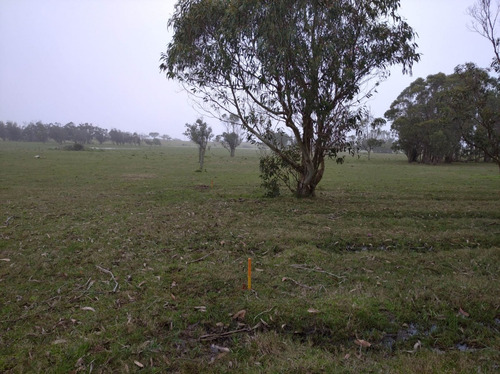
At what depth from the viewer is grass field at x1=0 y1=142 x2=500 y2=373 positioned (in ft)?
13.0

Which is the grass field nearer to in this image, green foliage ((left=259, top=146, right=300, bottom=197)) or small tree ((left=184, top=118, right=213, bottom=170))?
green foliage ((left=259, top=146, right=300, bottom=197))

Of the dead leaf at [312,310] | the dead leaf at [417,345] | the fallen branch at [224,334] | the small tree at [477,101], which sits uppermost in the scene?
the small tree at [477,101]

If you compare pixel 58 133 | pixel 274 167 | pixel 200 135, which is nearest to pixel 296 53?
pixel 274 167

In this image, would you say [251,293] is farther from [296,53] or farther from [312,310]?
[296,53]

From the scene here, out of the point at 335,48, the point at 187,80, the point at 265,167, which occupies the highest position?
the point at 335,48

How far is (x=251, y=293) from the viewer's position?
17.8 ft

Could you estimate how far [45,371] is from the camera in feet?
12.3

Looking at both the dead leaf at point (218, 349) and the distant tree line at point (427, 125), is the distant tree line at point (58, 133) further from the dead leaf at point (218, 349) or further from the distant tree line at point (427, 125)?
the dead leaf at point (218, 349)

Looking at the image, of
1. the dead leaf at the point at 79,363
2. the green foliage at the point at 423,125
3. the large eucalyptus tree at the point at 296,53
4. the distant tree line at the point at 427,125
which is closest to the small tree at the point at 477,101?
the large eucalyptus tree at the point at 296,53

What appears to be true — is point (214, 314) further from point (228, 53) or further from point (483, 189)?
point (483, 189)

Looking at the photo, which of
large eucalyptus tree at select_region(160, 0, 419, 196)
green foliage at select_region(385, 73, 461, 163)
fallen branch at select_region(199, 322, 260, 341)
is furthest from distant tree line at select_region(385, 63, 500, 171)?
fallen branch at select_region(199, 322, 260, 341)

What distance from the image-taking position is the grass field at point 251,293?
13.0 ft

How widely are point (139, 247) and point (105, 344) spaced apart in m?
3.79

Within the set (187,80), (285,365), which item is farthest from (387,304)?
(187,80)
